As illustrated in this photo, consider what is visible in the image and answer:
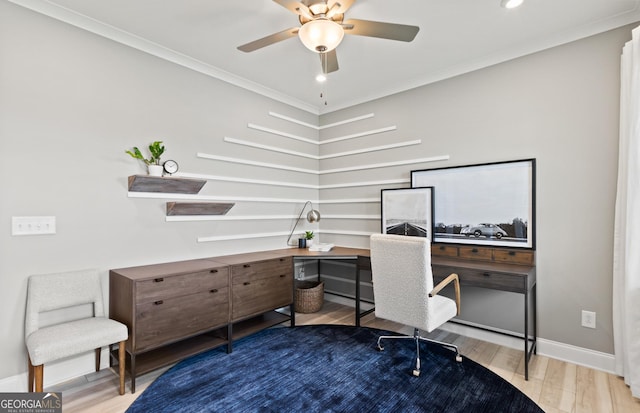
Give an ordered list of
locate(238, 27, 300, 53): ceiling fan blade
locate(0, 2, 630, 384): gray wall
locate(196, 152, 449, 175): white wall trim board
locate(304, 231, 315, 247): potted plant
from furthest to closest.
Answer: locate(304, 231, 315, 247): potted plant
locate(196, 152, 449, 175): white wall trim board
locate(0, 2, 630, 384): gray wall
locate(238, 27, 300, 53): ceiling fan blade

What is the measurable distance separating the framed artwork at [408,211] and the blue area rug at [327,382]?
116 cm

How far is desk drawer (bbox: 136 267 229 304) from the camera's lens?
231cm

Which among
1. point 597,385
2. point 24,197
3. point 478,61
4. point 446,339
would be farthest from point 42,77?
point 597,385

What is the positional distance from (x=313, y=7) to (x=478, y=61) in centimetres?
198

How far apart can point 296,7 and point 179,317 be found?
2.37m

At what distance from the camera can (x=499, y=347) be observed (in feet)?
9.62

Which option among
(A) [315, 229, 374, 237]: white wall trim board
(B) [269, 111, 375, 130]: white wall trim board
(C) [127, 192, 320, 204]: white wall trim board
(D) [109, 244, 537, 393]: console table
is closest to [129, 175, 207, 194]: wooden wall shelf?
(C) [127, 192, 320, 204]: white wall trim board

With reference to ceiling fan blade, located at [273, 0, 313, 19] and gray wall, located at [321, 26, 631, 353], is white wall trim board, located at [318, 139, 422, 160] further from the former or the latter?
ceiling fan blade, located at [273, 0, 313, 19]

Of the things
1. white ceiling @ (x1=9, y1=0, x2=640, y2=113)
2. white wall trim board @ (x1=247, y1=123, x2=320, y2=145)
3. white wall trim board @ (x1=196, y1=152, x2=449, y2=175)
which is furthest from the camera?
white wall trim board @ (x1=247, y1=123, x2=320, y2=145)

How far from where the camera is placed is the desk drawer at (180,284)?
7.57 ft

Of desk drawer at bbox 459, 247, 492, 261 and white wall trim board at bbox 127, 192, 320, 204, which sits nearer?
white wall trim board at bbox 127, 192, 320, 204

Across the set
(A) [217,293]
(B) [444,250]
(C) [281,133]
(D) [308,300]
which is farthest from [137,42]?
(B) [444,250]

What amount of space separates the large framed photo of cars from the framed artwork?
0.07 m

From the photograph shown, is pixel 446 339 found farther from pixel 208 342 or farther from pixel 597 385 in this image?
pixel 208 342
